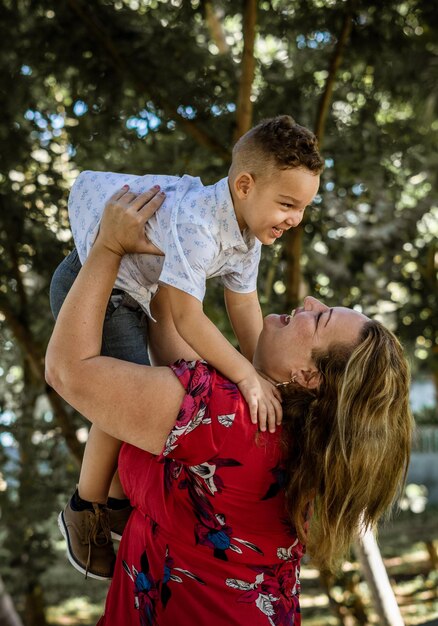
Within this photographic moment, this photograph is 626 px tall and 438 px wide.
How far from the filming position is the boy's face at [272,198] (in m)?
1.93

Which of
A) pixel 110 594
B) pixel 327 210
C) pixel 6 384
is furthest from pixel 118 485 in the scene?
pixel 6 384

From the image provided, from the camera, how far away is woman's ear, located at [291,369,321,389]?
1911 mm

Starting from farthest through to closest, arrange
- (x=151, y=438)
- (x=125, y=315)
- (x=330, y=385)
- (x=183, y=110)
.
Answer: (x=183, y=110) → (x=125, y=315) → (x=330, y=385) → (x=151, y=438)

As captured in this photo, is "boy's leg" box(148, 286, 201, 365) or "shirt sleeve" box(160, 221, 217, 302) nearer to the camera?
"shirt sleeve" box(160, 221, 217, 302)

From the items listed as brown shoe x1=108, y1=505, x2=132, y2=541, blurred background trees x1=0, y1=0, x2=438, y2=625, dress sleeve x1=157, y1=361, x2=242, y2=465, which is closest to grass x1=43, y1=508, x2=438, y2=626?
blurred background trees x1=0, y1=0, x2=438, y2=625

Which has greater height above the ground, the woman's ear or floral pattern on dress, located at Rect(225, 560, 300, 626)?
the woman's ear

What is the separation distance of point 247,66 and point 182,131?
2.44 feet

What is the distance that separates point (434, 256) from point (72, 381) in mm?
3229

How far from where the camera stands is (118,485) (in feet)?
7.20

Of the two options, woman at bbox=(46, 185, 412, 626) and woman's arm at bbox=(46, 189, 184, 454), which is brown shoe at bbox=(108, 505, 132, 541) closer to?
woman at bbox=(46, 185, 412, 626)

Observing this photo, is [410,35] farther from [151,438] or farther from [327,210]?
[151,438]

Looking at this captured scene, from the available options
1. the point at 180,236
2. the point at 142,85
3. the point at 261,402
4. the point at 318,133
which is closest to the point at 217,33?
the point at 142,85

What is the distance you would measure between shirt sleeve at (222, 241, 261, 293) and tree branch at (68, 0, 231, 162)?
157 centimetres

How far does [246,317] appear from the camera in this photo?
2.24 meters
